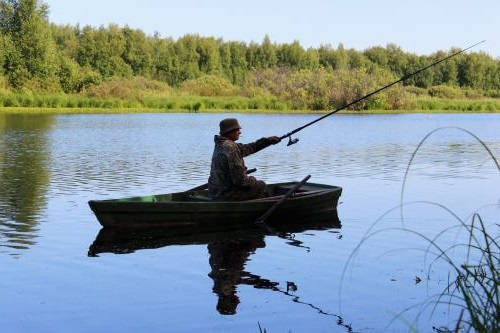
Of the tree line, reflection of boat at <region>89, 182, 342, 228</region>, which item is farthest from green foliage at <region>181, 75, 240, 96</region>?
reflection of boat at <region>89, 182, 342, 228</region>

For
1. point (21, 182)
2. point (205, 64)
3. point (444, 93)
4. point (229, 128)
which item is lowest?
point (21, 182)

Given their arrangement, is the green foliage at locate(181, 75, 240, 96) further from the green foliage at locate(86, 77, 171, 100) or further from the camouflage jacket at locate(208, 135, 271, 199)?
the camouflage jacket at locate(208, 135, 271, 199)

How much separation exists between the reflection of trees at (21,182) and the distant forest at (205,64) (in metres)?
23.8

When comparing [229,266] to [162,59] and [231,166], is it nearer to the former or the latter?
[231,166]

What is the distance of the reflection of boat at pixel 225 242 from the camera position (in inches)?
282

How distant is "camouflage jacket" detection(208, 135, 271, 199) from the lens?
10.0 m

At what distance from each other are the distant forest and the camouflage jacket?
125 feet

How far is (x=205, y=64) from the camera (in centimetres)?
7162

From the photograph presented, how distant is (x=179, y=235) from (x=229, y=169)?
1.08m

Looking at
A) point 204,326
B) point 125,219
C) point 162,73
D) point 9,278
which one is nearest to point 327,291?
point 204,326

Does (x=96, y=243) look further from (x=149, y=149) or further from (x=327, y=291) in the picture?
(x=149, y=149)

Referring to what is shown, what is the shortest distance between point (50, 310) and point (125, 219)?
139 inches

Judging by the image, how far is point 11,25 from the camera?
53406 millimetres

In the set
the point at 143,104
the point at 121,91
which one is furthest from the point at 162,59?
the point at 143,104
